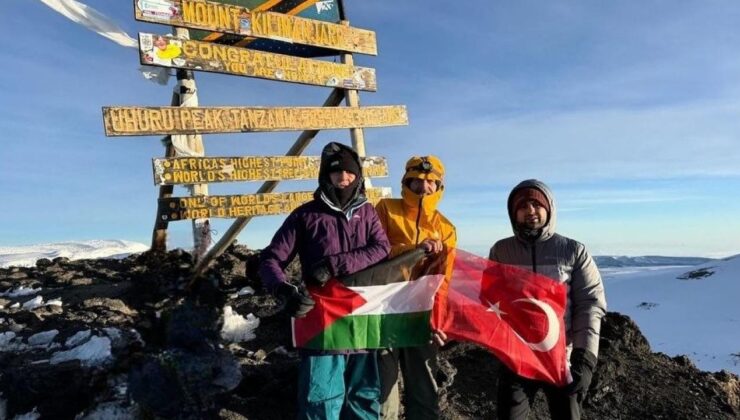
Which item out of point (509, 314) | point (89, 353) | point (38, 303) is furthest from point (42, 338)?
point (509, 314)

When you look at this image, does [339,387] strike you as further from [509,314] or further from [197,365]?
[509,314]

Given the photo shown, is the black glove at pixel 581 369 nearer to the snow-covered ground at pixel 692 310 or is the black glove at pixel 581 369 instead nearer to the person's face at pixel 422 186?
the person's face at pixel 422 186

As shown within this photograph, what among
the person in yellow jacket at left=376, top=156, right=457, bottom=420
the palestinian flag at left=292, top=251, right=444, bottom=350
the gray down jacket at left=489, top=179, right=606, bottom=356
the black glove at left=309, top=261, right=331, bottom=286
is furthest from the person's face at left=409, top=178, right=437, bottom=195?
the black glove at left=309, top=261, right=331, bottom=286

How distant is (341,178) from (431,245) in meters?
0.87

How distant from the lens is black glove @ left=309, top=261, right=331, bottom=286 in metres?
3.54

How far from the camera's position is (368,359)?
376 cm

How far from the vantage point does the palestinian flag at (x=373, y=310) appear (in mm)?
3637

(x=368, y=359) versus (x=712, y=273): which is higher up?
(x=368, y=359)

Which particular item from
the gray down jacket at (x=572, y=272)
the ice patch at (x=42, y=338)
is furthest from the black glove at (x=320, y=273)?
the ice patch at (x=42, y=338)

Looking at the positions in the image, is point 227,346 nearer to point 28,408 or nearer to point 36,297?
point 28,408

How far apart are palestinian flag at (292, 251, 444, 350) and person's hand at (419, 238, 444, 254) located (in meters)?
0.07

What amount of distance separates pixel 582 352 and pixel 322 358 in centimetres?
175

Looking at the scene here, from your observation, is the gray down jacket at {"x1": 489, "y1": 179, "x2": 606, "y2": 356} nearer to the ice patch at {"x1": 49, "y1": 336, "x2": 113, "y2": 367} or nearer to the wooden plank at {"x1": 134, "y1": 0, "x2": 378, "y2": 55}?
the ice patch at {"x1": 49, "y1": 336, "x2": 113, "y2": 367}

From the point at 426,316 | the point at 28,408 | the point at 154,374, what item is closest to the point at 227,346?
the point at 154,374
